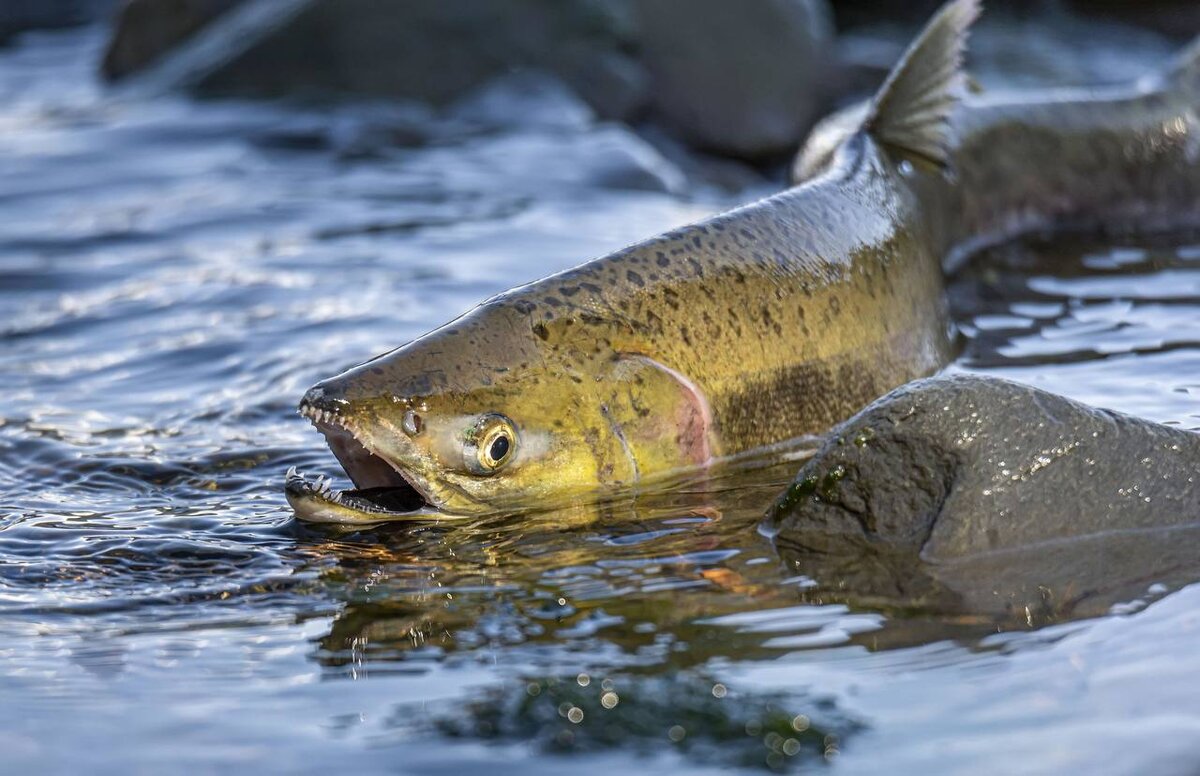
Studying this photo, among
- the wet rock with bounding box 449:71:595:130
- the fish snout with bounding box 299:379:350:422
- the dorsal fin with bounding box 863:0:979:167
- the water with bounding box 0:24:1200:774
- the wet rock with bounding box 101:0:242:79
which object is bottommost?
the water with bounding box 0:24:1200:774

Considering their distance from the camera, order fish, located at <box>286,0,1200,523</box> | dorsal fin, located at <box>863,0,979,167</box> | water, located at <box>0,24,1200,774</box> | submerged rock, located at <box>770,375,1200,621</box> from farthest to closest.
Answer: dorsal fin, located at <box>863,0,979,167</box>
fish, located at <box>286,0,1200,523</box>
submerged rock, located at <box>770,375,1200,621</box>
water, located at <box>0,24,1200,774</box>

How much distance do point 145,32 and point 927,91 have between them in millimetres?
7654

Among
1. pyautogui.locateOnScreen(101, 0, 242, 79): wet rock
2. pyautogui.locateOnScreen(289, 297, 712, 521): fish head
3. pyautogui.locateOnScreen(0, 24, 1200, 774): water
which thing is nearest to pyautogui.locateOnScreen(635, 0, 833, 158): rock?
pyautogui.locateOnScreen(101, 0, 242, 79): wet rock

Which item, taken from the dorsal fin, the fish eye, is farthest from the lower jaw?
the dorsal fin

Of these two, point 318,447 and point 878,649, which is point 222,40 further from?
point 878,649

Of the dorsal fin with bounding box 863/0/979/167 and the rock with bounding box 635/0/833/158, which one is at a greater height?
the rock with bounding box 635/0/833/158

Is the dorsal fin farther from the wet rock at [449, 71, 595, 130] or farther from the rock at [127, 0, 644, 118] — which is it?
the rock at [127, 0, 644, 118]

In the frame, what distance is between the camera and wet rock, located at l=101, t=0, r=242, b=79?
12.3 metres

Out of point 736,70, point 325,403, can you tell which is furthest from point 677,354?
point 736,70

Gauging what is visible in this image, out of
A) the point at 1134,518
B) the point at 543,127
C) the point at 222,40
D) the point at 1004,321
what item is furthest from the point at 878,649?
the point at 222,40

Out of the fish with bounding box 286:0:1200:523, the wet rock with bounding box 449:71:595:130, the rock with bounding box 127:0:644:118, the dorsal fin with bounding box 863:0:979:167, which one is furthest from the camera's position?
the rock with bounding box 127:0:644:118

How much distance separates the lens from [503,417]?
4281mm

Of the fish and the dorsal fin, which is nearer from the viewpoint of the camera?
the fish

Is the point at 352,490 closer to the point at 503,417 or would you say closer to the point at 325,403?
the point at 325,403
